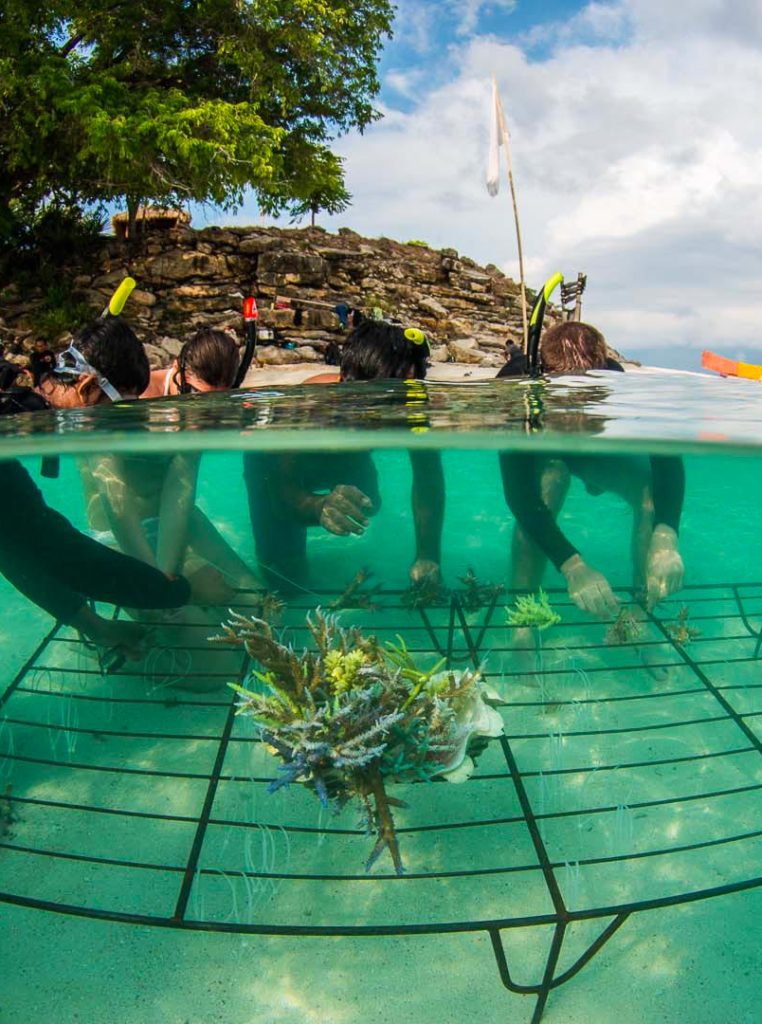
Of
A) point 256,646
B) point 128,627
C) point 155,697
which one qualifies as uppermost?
point 256,646

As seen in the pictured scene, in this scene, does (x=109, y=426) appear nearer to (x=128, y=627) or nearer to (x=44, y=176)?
(x=128, y=627)

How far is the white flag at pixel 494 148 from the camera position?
7.85 metres

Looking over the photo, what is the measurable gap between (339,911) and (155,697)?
1305mm

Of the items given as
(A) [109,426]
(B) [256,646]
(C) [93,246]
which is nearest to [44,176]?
(C) [93,246]

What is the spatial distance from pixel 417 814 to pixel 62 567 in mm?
1963

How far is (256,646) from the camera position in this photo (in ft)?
7.47

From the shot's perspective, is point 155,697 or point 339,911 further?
point 155,697

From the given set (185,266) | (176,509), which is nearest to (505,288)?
(185,266)

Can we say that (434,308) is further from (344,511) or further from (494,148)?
(344,511)

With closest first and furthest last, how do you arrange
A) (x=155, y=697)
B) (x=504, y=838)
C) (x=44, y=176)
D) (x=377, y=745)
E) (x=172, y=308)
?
(x=377, y=745) → (x=504, y=838) → (x=155, y=697) → (x=44, y=176) → (x=172, y=308)

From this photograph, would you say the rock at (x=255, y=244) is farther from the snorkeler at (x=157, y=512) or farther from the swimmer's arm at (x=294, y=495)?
the swimmer's arm at (x=294, y=495)

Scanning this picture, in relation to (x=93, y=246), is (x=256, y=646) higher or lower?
lower

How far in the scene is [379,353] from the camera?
4477 millimetres

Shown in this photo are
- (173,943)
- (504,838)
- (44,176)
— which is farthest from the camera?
(44,176)
